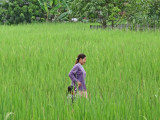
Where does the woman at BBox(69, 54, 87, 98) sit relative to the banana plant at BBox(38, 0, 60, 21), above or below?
below

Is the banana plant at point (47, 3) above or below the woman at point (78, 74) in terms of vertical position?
above

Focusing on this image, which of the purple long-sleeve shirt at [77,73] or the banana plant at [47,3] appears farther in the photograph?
the banana plant at [47,3]

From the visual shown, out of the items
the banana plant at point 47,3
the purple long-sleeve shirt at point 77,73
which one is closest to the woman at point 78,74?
the purple long-sleeve shirt at point 77,73

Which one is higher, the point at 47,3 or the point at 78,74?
the point at 47,3

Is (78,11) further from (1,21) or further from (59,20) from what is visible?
(1,21)

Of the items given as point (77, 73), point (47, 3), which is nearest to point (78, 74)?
point (77, 73)

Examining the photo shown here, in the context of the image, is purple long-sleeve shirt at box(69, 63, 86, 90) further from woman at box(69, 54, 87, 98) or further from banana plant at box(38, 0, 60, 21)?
banana plant at box(38, 0, 60, 21)

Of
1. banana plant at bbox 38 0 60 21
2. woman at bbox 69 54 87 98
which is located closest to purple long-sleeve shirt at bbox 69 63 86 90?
woman at bbox 69 54 87 98

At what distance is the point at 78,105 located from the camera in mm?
2688

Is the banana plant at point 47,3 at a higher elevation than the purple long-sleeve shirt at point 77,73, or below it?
higher

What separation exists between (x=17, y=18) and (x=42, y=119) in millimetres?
21673

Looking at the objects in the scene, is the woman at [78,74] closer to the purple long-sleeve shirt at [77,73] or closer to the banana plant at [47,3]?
the purple long-sleeve shirt at [77,73]

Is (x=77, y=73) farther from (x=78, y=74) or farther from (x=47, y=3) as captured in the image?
(x=47, y=3)

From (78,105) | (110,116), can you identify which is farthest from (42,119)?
(110,116)
